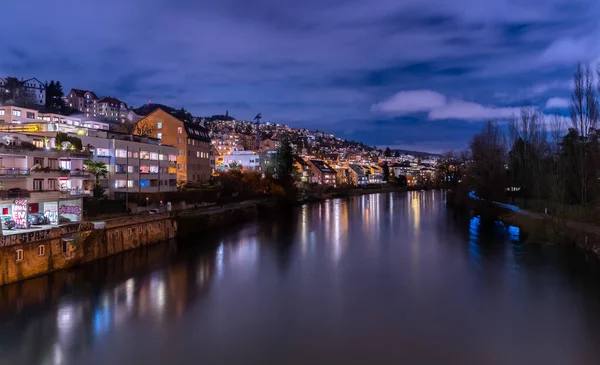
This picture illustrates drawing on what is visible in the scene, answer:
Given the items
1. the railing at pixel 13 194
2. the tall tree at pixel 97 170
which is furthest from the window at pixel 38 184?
the tall tree at pixel 97 170

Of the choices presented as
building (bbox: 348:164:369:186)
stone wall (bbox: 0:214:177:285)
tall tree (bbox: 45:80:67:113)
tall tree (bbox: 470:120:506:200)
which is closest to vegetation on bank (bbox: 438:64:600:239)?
tall tree (bbox: 470:120:506:200)

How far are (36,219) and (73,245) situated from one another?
1.66 m

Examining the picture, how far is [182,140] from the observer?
29703 millimetres

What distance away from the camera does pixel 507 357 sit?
765cm

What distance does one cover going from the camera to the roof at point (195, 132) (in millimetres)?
30297

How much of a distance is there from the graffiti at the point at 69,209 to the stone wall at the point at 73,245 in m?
1.21

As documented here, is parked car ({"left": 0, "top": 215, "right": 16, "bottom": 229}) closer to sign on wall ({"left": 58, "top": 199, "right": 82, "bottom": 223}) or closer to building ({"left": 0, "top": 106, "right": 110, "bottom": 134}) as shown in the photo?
sign on wall ({"left": 58, "top": 199, "right": 82, "bottom": 223})

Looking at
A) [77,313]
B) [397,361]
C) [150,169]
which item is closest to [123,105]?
[150,169]

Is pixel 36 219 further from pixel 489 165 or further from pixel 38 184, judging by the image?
pixel 489 165

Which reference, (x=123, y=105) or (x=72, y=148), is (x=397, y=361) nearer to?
(x=72, y=148)

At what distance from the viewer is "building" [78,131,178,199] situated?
21.1m

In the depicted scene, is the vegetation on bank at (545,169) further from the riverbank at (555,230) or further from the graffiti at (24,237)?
the graffiti at (24,237)

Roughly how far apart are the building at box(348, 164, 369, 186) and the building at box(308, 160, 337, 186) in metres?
9.67

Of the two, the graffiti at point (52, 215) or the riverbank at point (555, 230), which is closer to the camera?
the graffiti at point (52, 215)
